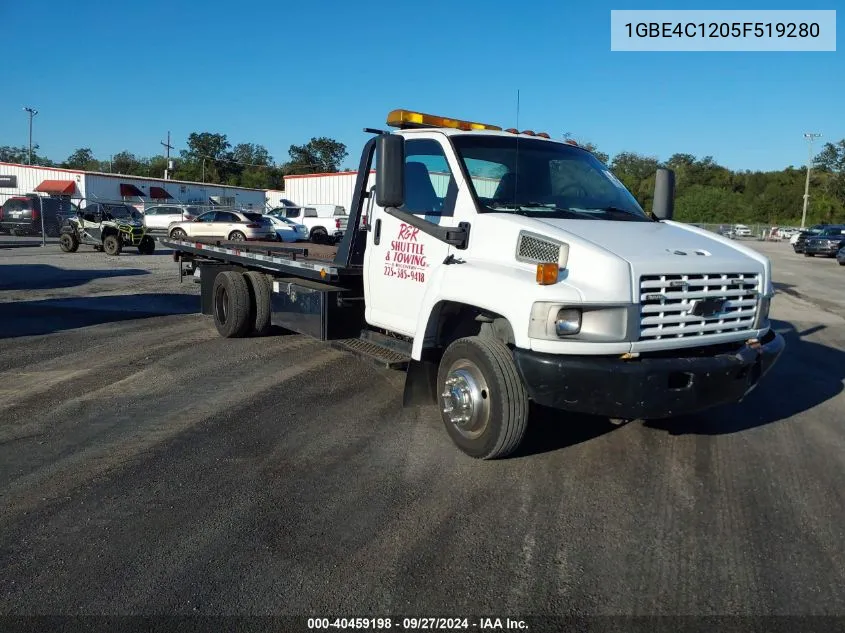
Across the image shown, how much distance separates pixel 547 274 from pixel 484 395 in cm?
97

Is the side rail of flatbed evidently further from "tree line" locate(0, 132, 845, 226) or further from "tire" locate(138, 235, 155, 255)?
"tree line" locate(0, 132, 845, 226)

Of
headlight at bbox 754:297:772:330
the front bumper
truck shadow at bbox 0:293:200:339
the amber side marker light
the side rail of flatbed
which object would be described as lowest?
truck shadow at bbox 0:293:200:339

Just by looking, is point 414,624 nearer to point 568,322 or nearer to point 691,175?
point 568,322

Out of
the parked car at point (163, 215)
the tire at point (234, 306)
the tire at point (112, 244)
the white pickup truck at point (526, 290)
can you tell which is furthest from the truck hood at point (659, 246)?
the parked car at point (163, 215)

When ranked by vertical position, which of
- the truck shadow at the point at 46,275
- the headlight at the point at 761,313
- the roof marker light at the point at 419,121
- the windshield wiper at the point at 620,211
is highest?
the roof marker light at the point at 419,121

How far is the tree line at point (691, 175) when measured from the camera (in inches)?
3076

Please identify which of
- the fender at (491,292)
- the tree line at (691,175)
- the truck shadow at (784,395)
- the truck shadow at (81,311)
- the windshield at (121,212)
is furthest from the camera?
the tree line at (691,175)

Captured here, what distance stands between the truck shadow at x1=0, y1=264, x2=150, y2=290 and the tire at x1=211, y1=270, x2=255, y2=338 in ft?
23.7

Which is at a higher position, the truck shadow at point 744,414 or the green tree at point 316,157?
the green tree at point 316,157

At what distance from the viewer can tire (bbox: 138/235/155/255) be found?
78.1 feet

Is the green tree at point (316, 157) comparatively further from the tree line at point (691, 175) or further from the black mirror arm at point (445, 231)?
the black mirror arm at point (445, 231)

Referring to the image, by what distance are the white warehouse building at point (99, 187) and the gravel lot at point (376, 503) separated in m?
44.4

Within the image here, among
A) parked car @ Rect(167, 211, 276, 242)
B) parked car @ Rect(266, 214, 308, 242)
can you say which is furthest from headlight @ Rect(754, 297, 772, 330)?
parked car @ Rect(266, 214, 308, 242)

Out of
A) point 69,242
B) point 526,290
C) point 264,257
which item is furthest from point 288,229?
point 526,290
